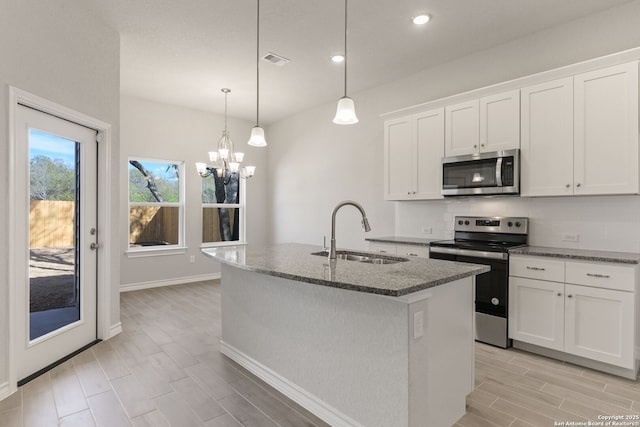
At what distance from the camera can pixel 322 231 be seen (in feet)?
19.0

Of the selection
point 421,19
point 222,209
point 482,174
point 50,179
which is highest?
point 421,19

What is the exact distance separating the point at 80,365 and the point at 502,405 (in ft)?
10.3

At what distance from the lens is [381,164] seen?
4797 mm

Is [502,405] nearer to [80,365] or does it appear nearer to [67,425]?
[67,425]

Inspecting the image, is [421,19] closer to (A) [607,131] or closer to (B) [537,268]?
(A) [607,131]

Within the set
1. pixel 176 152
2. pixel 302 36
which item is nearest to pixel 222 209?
pixel 176 152

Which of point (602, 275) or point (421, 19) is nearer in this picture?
point (602, 275)

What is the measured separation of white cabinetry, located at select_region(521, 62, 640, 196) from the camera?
Answer: 2.66 metres

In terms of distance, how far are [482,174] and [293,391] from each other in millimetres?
2642

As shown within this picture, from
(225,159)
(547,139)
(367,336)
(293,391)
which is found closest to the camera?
(367,336)

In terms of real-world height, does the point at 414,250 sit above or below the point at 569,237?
below

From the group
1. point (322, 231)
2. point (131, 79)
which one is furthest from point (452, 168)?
point (131, 79)

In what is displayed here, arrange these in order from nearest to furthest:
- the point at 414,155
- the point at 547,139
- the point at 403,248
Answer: the point at 547,139 → the point at 403,248 → the point at 414,155

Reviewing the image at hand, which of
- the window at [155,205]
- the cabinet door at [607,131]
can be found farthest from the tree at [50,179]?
the cabinet door at [607,131]
